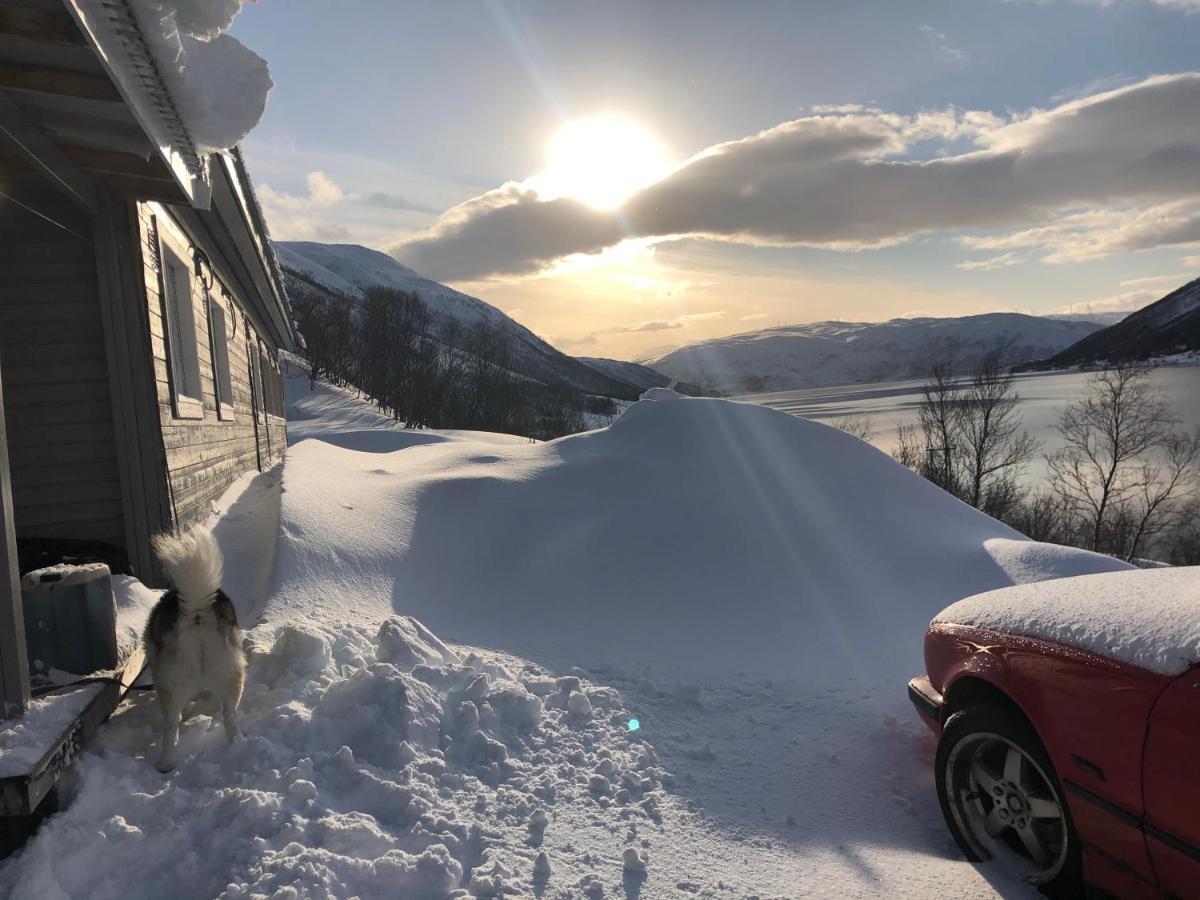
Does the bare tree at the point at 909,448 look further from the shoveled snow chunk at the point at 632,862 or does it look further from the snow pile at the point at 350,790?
the shoveled snow chunk at the point at 632,862

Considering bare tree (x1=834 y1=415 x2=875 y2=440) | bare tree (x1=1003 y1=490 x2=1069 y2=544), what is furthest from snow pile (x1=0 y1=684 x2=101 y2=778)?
bare tree (x1=834 y1=415 x2=875 y2=440)

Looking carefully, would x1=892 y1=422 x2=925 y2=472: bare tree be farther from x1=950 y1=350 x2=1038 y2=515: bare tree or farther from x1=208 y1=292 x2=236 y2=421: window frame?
x1=208 y1=292 x2=236 y2=421: window frame

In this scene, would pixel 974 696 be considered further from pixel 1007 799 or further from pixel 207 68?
pixel 207 68

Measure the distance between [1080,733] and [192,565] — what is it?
362 cm

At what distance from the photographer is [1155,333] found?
9175 centimetres

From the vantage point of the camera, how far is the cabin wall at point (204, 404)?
545 centimetres

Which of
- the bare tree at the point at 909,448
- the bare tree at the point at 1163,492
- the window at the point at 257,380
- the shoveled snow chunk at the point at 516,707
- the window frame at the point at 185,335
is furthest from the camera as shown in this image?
the bare tree at the point at 909,448

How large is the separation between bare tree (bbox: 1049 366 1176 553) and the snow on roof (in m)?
36.7

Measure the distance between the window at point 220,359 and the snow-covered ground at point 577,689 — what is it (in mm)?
1205

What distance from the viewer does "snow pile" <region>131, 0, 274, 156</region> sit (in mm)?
2684

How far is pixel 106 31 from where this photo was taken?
8.61ft

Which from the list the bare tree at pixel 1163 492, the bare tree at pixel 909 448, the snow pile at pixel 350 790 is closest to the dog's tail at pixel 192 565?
the snow pile at pixel 350 790

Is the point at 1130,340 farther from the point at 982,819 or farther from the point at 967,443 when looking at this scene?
the point at 982,819

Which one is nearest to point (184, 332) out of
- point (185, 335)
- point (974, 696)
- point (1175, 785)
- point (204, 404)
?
point (185, 335)
